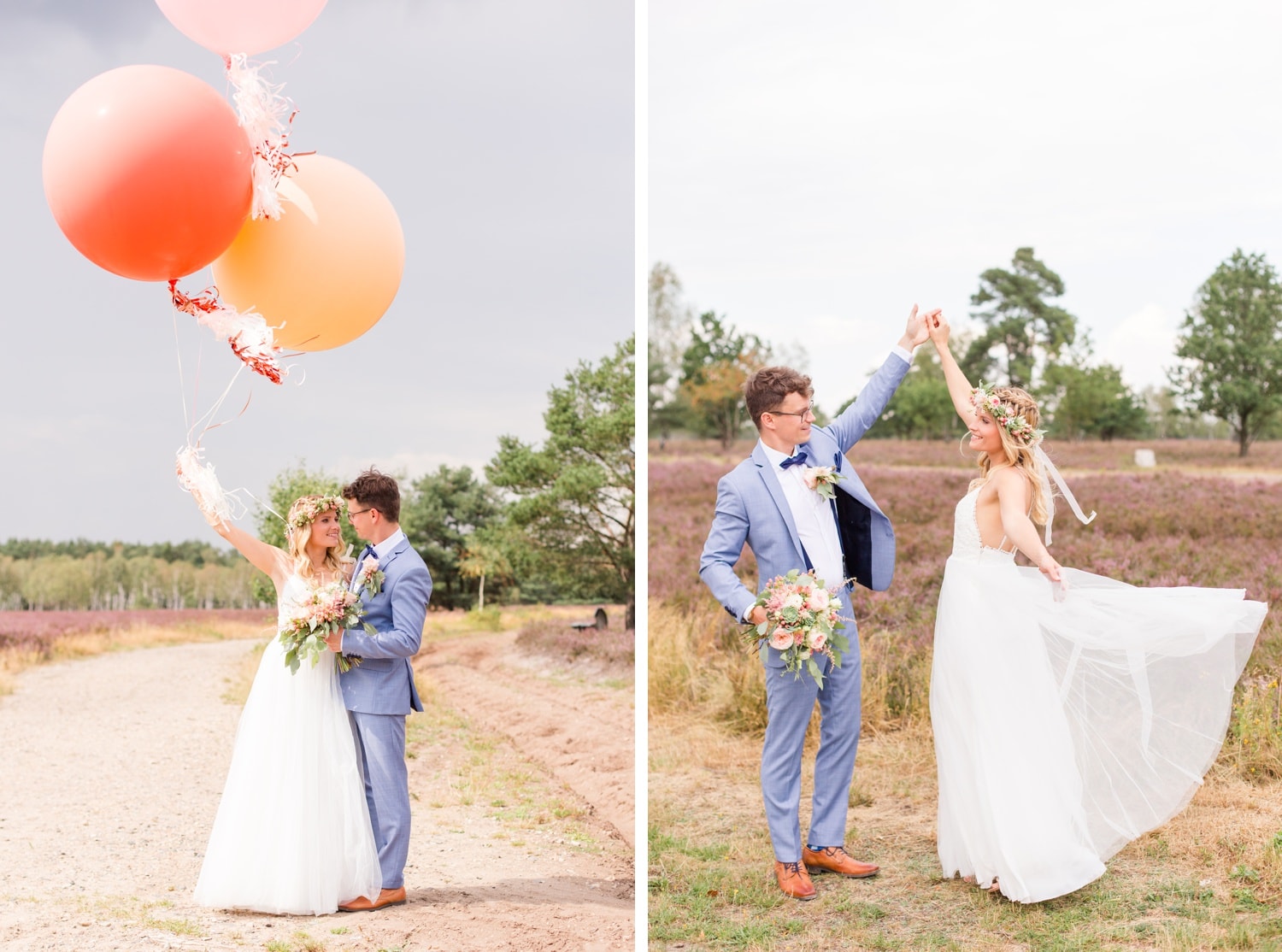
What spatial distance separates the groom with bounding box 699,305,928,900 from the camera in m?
4.08

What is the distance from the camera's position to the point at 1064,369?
1405 cm

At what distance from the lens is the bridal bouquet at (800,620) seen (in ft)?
12.3

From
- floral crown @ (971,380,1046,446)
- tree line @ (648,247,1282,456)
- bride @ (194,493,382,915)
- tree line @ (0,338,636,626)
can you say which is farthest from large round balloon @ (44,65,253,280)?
tree line @ (648,247,1282,456)

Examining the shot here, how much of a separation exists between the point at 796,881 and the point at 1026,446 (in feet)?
6.28

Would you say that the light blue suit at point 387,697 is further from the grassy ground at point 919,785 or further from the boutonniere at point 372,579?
the grassy ground at point 919,785

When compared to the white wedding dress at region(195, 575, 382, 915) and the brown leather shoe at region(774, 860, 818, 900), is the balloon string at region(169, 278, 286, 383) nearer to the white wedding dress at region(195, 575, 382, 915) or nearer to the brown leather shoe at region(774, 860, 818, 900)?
the white wedding dress at region(195, 575, 382, 915)

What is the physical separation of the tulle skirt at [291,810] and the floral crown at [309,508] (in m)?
0.49

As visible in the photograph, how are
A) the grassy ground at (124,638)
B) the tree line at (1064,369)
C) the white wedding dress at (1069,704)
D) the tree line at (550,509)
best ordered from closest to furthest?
the white wedding dress at (1069,704)
the grassy ground at (124,638)
the tree line at (1064,369)
the tree line at (550,509)

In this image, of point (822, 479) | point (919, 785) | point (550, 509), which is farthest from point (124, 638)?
point (822, 479)

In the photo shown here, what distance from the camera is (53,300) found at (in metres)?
10.5

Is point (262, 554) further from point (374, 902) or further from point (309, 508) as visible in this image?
point (374, 902)

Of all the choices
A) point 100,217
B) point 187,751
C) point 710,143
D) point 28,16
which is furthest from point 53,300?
point 710,143

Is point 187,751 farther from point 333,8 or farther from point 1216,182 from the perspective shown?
point 1216,182

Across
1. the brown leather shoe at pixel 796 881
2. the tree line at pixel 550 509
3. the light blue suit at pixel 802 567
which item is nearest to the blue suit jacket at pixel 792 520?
the light blue suit at pixel 802 567
